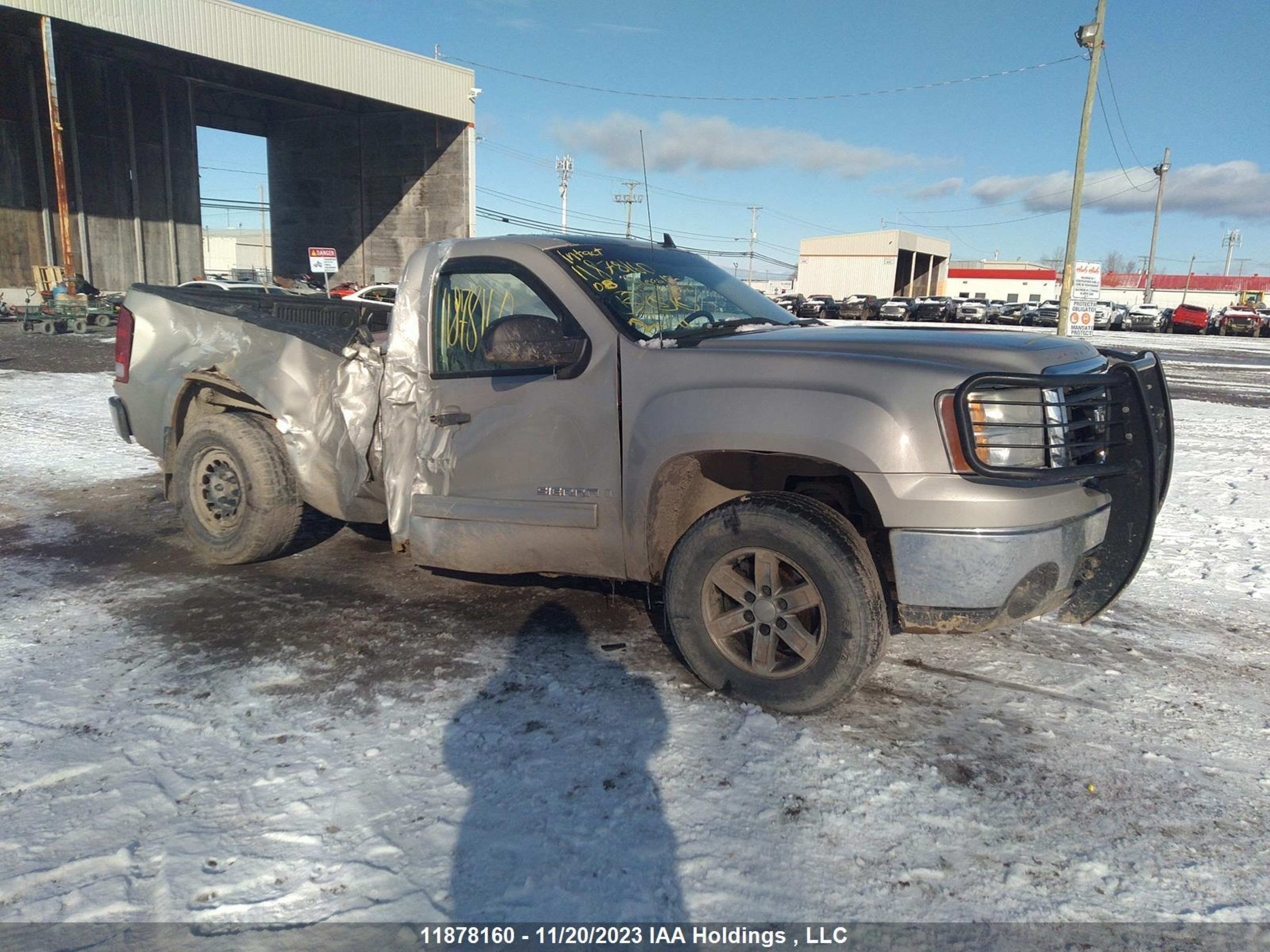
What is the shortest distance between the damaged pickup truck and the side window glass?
1 centimetres

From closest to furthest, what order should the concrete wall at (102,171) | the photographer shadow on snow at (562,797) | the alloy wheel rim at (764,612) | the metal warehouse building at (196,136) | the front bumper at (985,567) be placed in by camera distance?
the photographer shadow on snow at (562,797), the front bumper at (985,567), the alloy wheel rim at (764,612), the metal warehouse building at (196,136), the concrete wall at (102,171)

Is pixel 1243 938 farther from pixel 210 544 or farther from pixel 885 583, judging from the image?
pixel 210 544

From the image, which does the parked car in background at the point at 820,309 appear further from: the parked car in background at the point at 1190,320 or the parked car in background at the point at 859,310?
the parked car in background at the point at 1190,320

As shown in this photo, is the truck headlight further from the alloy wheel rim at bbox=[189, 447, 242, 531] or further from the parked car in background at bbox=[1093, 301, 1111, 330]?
the parked car in background at bbox=[1093, 301, 1111, 330]

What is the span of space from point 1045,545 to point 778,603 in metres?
0.97

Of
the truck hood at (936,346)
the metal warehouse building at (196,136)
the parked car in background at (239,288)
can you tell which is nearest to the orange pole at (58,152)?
the metal warehouse building at (196,136)

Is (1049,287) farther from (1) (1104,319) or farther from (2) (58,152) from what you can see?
(2) (58,152)

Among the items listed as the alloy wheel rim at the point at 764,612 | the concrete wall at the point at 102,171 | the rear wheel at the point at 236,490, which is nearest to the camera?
the alloy wheel rim at the point at 764,612

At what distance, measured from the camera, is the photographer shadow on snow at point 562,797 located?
2.48m

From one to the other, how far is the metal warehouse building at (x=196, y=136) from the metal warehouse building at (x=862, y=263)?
124 ft

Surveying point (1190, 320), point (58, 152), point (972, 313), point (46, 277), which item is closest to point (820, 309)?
point (972, 313)

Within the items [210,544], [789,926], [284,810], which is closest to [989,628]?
[789,926]

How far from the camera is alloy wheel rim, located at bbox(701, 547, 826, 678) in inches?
135

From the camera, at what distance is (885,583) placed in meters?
3.62
